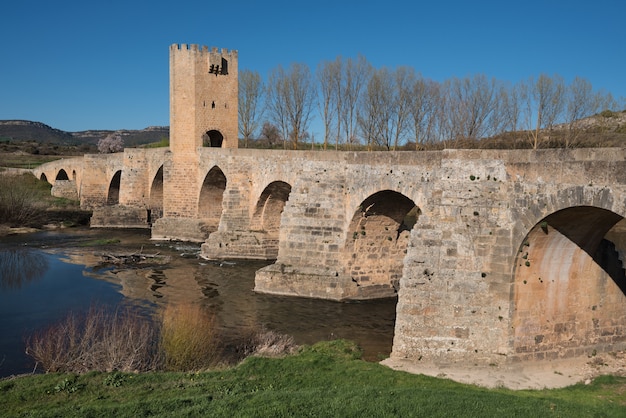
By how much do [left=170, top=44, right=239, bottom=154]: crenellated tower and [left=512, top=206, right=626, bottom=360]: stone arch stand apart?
19513 mm

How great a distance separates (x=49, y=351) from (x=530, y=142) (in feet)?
65.8

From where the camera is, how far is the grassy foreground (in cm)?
730

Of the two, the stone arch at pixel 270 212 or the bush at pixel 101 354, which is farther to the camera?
the stone arch at pixel 270 212

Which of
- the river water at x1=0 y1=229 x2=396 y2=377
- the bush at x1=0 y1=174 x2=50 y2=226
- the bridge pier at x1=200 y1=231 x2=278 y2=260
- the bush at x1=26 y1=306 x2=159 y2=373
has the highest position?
the bush at x1=0 y1=174 x2=50 y2=226

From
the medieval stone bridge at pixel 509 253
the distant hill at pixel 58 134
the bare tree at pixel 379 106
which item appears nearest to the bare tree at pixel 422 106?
the bare tree at pixel 379 106

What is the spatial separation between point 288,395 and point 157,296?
1028 centimetres

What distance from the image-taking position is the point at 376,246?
55.7ft

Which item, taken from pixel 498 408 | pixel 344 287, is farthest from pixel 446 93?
pixel 498 408

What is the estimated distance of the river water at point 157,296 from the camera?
13.5 meters

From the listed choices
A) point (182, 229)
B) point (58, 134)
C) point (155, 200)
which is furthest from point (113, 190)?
point (58, 134)

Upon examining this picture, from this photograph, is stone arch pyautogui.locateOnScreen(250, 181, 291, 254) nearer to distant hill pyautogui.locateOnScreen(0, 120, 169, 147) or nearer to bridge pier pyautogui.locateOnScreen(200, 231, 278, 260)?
bridge pier pyautogui.locateOnScreen(200, 231, 278, 260)

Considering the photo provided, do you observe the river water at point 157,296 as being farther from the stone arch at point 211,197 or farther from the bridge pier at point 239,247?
the stone arch at point 211,197

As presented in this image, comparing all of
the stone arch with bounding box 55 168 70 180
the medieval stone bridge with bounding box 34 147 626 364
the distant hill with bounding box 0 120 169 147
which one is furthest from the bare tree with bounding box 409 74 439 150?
the distant hill with bounding box 0 120 169 147

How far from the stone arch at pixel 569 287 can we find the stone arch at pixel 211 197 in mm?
17698
